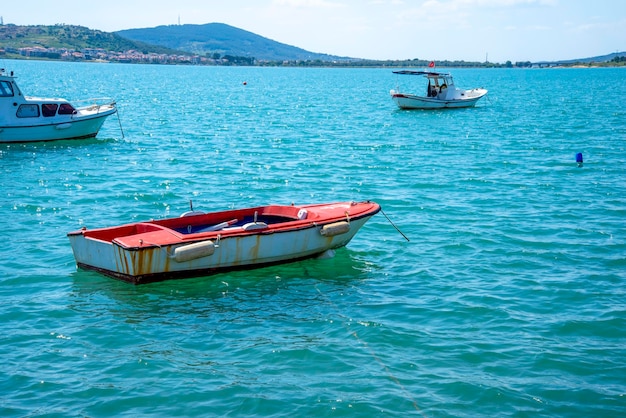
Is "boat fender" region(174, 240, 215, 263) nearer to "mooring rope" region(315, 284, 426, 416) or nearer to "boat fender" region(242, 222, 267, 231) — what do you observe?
"boat fender" region(242, 222, 267, 231)

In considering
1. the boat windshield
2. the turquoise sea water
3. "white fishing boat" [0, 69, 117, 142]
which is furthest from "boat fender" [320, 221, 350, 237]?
the boat windshield

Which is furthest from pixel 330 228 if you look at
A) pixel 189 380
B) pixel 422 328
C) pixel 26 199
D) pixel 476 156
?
pixel 476 156

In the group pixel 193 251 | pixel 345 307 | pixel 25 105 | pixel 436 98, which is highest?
pixel 436 98

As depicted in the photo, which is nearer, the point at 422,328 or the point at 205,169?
the point at 422,328

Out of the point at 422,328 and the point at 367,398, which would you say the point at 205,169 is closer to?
the point at 422,328

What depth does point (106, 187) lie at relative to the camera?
87.5ft

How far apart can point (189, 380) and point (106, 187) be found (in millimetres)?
16609

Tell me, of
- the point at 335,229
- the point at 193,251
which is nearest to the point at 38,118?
the point at 193,251

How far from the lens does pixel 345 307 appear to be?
14.7m

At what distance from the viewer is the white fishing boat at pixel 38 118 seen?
3366 centimetres

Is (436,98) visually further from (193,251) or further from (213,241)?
(193,251)

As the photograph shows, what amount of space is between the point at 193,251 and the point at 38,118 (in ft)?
76.8

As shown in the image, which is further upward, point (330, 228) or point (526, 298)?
point (330, 228)

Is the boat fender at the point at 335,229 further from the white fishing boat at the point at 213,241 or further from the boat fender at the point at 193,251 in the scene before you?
the boat fender at the point at 193,251
